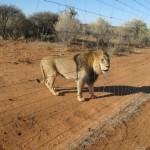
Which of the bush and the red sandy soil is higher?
the bush

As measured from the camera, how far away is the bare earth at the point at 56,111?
584 centimetres

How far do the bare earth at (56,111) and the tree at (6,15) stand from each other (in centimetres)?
709

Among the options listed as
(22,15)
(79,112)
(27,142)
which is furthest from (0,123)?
(22,15)

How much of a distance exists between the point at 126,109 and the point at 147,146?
77.5 inches

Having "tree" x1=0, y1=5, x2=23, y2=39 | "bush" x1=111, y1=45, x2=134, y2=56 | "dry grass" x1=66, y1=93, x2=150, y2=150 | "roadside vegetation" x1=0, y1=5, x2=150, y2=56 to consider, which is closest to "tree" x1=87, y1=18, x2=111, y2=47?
"roadside vegetation" x1=0, y1=5, x2=150, y2=56

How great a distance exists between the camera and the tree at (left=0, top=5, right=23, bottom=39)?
1836 centimetres

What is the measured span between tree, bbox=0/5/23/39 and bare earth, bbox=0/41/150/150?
7.09m

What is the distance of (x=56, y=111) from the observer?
23.7 feet

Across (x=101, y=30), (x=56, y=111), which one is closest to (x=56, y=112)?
(x=56, y=111)

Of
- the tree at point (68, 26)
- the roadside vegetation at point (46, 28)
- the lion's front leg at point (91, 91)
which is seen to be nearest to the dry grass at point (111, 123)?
the lion's front leg at point (91, 91)

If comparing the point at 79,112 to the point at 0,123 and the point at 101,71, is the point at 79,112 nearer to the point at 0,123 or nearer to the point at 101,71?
the point at 101,71

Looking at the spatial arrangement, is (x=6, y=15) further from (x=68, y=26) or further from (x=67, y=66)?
(x=67, y=66)

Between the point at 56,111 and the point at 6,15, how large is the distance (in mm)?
13930

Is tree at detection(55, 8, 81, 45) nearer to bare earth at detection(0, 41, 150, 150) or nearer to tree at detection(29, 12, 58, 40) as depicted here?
tree at detection(29, 12, 58, 40)
